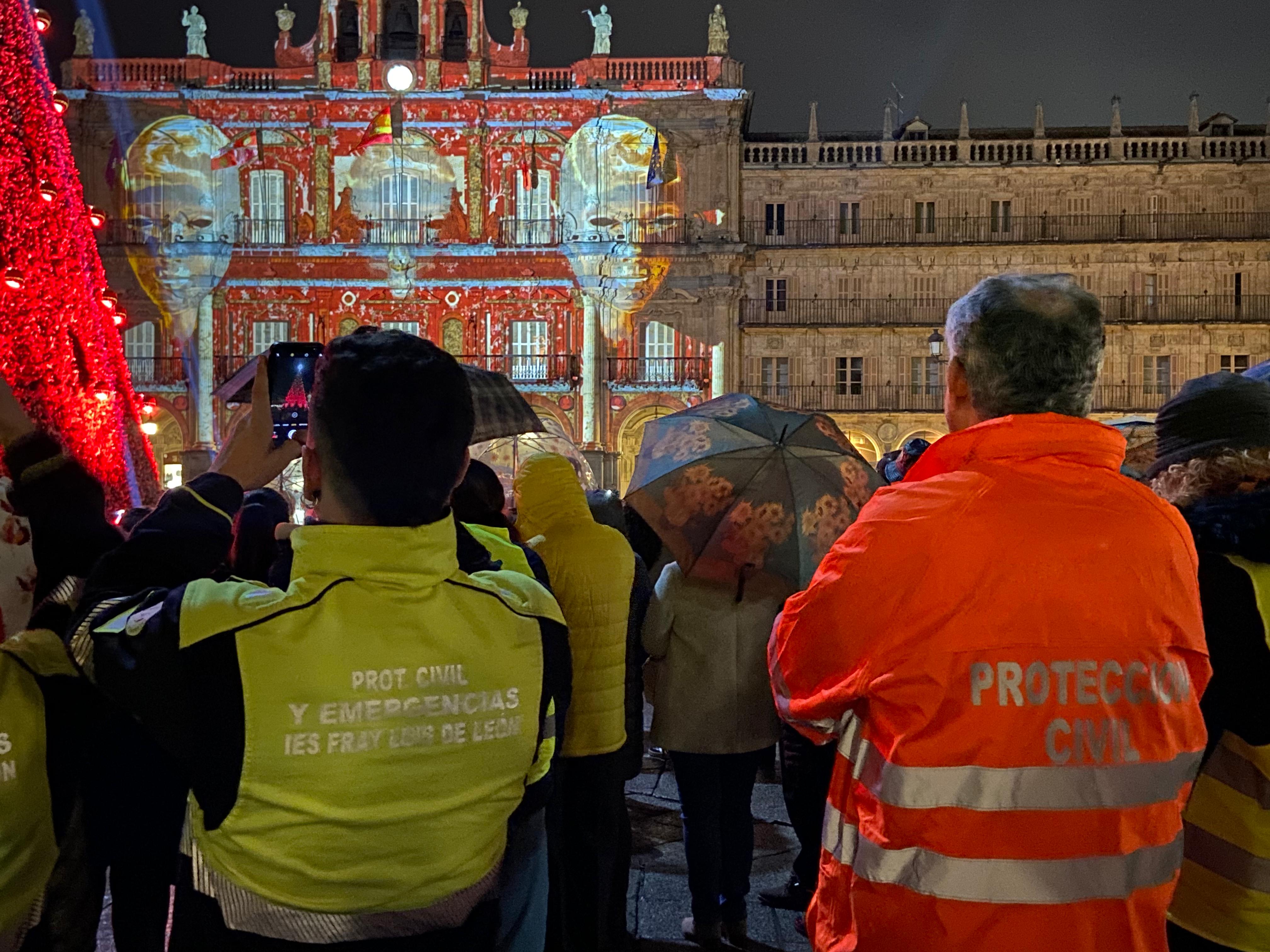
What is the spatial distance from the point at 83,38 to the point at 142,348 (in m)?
8.62

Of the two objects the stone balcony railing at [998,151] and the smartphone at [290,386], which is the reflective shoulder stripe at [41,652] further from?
the stone balcony railing at [998,151]

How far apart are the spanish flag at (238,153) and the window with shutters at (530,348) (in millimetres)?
8038

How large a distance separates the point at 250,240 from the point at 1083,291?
92.9 ft

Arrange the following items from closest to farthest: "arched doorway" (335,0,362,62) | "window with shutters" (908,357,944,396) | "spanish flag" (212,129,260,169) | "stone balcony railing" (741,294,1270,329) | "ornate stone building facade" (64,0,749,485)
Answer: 1. "ornate stone building facade" (64,0,749,485)
2. "spanish flag" (212,129,260,169)
3. "window with shutters" (908,357,944,396)
4. "stone balcony railing" (741,294,1270,329)
5. "arched doorway" (335,0,362,62)

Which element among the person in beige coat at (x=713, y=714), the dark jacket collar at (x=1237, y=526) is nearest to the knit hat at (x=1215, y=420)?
the dark jacket collar at (x=1237, y=526)

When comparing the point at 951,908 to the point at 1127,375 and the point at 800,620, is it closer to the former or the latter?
the point at 800,620

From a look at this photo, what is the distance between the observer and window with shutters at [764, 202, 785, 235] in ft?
95.5

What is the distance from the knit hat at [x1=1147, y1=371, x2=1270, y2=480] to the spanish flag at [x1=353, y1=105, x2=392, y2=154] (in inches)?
1060

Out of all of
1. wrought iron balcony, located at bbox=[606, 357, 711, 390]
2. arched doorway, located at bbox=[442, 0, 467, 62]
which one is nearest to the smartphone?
wrought iron balcony, located at bbox=[606, 357, 711, 390]

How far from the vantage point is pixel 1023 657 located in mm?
1822

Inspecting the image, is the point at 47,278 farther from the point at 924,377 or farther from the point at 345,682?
the point at 924,377

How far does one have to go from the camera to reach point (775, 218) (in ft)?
95.8

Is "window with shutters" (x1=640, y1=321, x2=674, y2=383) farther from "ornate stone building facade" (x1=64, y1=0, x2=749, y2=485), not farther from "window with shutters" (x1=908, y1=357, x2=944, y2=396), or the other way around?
"window with shutters" (x1=908, y1=357, x2=944, y2=396)

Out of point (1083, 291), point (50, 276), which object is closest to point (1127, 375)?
point (50, 276)
